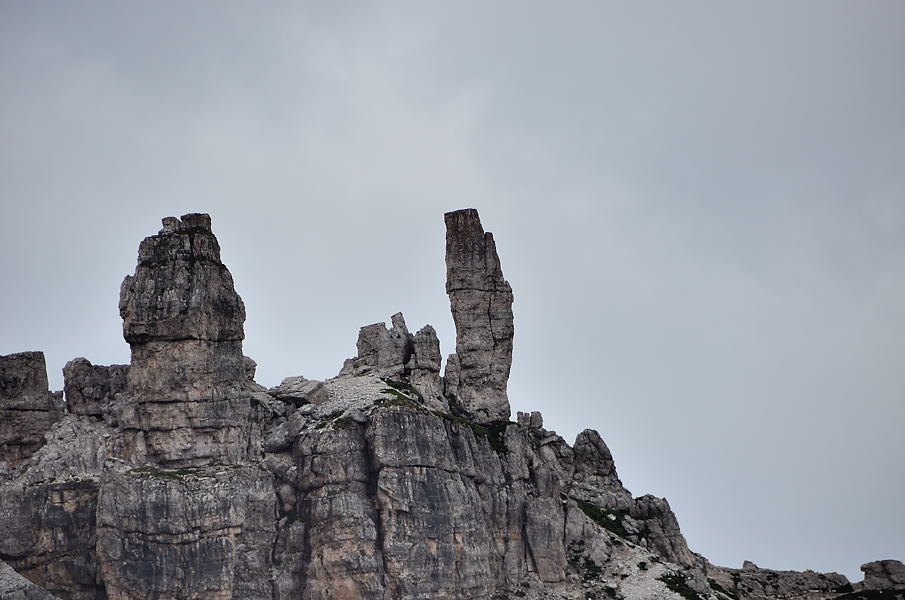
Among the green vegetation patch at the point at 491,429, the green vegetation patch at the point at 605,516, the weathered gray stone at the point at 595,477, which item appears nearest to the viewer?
the green vegetation patch at the point at 491,429

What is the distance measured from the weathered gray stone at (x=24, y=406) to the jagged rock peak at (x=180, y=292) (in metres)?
9.50

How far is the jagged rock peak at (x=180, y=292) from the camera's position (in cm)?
12562

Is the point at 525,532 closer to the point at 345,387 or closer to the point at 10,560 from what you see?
the point at 345,387

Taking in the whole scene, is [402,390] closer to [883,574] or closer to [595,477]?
[595,477]

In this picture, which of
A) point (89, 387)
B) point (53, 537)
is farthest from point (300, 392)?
point (53, 537)

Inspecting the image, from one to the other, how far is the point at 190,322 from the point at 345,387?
17676 millimetres

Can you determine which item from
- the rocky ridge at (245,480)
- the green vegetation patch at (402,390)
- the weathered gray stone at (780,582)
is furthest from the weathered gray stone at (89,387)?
the weathered gray stone at (780,582)

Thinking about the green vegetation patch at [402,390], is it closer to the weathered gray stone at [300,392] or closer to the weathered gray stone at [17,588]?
the weathered gray stone at [300,392]

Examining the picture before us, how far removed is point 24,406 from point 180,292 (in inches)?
684

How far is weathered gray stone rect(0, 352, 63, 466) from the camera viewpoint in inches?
4941

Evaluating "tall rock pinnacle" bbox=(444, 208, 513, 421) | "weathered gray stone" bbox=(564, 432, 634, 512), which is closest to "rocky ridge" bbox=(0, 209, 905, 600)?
"tall rock pinnacle" bbox=(444, 208, 513, 421)

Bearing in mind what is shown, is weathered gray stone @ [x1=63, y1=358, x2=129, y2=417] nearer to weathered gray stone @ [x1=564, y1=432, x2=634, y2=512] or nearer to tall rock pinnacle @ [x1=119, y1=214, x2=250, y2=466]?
tall rock pinnacle @ [x1=119, y1=214, x2=250, y2=466]

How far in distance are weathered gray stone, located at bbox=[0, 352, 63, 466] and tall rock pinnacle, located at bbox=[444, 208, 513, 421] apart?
43.1 meters

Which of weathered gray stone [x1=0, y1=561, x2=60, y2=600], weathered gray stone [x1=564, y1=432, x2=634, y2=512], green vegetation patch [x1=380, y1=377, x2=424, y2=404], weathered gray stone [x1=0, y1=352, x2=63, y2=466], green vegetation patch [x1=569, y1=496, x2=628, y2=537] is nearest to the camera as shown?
weathered gray stone [x1=0, y1=561, x2=60, y2=600]
